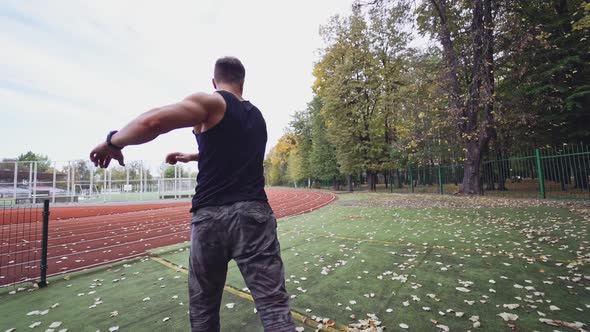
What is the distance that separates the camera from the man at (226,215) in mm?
1429

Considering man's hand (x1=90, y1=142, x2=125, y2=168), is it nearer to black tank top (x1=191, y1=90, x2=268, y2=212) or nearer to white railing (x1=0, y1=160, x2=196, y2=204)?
black tank top (x1=191, y1=90, x2=268, y2=212)

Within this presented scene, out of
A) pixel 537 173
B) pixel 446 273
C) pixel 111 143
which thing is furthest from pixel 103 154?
pixel 537 173

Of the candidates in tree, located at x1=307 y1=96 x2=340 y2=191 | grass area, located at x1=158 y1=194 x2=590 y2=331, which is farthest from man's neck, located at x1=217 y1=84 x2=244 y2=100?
tree, located at x1=307 y1=96 x2=340 y2=191

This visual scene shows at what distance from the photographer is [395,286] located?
142 inches

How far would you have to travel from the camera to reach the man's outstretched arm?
1.28 meters

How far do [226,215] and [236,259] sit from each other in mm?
272

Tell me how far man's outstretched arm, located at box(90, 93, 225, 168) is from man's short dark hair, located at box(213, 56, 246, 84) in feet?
1.14

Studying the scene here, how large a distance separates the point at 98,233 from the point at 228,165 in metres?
11.0

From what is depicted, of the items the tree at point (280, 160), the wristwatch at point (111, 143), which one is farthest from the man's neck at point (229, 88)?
the tree at point (280, 160)

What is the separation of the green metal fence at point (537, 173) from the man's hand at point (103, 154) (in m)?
14.4

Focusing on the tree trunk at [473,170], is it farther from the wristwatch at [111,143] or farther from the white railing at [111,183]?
the white railing at [111,183]

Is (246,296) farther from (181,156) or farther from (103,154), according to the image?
(103,154)

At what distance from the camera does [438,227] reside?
7.24 m

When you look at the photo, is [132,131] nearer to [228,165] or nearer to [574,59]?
[228,165]
